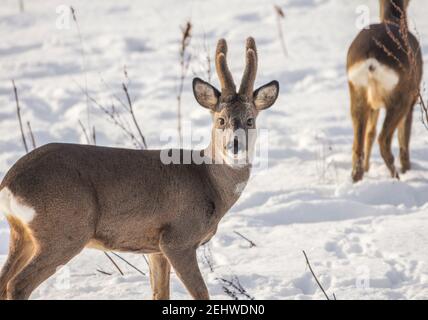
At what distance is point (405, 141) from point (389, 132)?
73 cm

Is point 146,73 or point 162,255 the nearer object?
point 162,255

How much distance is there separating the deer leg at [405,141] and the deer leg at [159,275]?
464 cm

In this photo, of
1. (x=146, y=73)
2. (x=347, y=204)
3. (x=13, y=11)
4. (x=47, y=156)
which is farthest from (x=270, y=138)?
(x=13, y=11)

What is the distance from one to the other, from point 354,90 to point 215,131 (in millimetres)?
3757

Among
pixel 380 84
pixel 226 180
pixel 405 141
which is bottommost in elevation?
pixel 405 141

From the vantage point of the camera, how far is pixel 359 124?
9398 millimetres

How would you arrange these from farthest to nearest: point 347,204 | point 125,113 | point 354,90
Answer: point 125,113 < point 354,90 < point 347,204

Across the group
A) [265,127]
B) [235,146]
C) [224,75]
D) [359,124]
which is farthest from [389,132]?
[235,146]

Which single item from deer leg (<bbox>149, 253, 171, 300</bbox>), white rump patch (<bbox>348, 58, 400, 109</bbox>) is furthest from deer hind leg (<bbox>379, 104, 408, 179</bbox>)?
deer leg (<bbox>149, 253, 171, 300</bbox>)

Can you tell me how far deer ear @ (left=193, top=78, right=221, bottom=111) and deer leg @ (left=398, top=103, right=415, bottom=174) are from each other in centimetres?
425

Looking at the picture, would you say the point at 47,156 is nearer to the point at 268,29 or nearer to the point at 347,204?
the point at 347,204

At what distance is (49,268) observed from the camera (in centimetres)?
513

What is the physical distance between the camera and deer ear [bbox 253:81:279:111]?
614cm

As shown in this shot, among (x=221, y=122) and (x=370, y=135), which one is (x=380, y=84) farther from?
(x=221, y=122)
